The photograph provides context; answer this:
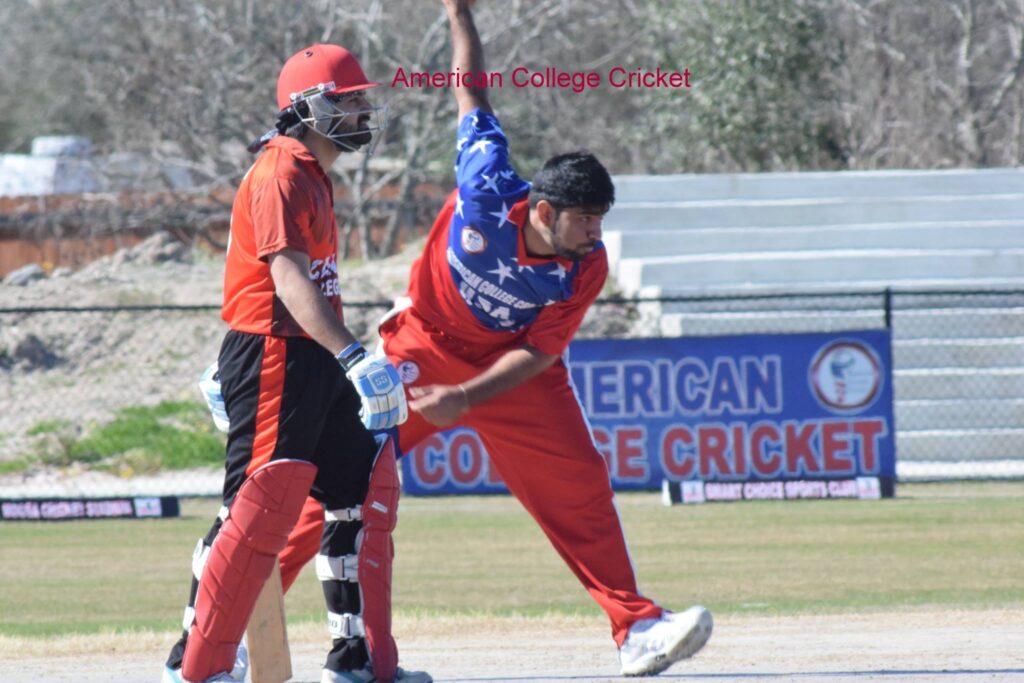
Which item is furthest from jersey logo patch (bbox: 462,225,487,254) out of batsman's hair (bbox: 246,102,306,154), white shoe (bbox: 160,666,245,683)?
white shoe (bbox: 160,666,245,683)

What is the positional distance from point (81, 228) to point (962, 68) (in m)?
14.7

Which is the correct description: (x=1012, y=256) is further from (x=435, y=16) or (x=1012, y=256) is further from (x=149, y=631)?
(x=149, y=631)

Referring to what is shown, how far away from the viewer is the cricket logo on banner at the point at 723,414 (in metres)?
15.6

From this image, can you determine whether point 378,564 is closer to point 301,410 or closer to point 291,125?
point 301,410

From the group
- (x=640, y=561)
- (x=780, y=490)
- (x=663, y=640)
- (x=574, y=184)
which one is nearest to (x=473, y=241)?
(x=574, y=184)

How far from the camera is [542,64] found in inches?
1183

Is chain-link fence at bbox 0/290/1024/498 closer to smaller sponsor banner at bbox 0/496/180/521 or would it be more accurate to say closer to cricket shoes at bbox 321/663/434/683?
smaller sponsor banner at bbox 0/496/180/521

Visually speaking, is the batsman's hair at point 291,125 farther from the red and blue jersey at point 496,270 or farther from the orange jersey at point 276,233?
the red and blue jersey at point 496,270

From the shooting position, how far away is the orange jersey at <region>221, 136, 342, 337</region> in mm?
5301

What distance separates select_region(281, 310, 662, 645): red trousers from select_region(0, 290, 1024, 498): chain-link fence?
11.2 metres

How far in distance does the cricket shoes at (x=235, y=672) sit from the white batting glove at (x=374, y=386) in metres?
0.97

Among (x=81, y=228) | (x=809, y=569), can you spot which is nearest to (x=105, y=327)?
(x=81, y=228)

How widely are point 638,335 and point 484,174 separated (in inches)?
543

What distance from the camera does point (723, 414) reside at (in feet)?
51.2
